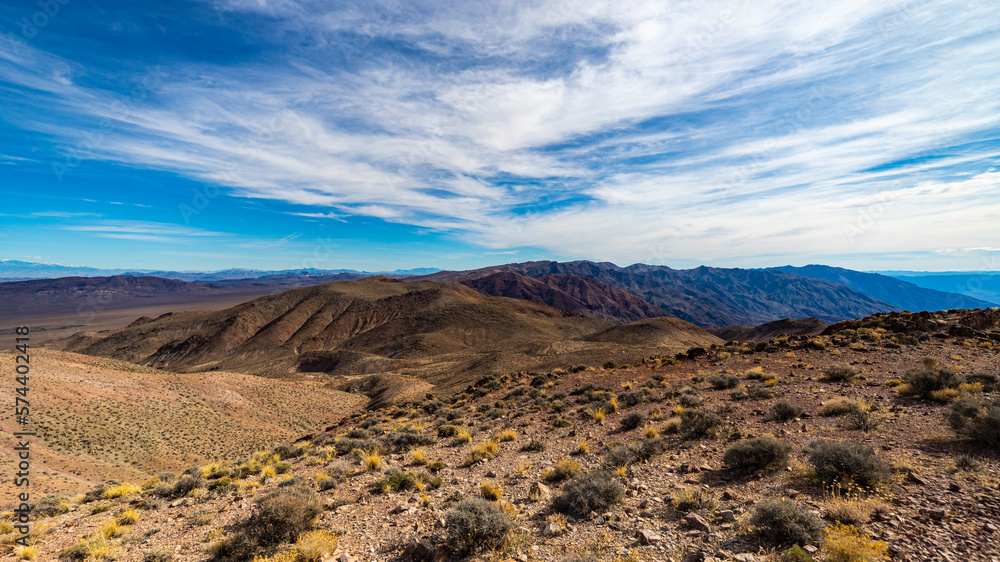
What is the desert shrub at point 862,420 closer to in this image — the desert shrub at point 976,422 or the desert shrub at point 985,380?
the desert shrub at point 976,422

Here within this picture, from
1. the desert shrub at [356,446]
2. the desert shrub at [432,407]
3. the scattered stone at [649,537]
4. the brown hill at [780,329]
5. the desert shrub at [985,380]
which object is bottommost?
the brown hill at [780,329]

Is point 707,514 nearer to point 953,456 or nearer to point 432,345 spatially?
point 953,456

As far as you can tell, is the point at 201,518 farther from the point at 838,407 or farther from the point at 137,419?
the point at 137,419

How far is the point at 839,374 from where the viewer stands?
13.5 meters

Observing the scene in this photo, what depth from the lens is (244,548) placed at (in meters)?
6.72

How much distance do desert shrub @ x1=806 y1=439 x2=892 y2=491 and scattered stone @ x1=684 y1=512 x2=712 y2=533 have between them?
2.59 metres

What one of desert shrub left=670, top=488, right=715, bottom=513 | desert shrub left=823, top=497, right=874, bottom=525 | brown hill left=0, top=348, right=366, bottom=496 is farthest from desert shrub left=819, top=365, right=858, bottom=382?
brown hill left=0, top=348, right=366, bottom=496

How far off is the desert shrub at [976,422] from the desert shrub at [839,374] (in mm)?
5067

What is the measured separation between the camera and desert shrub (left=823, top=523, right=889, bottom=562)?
4520mm

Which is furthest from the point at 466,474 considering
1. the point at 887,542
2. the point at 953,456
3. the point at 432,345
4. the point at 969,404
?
the point at 432,345

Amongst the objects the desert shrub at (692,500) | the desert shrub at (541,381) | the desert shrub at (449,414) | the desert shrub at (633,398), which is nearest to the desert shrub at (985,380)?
the desert shrub at (633,398)

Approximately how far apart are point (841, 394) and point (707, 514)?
9.52 meters

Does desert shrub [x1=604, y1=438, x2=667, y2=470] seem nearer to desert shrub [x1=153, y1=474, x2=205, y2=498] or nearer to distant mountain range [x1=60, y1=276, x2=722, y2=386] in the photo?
desert shrub [x1=153, y1=474, x2=205, y2=498]

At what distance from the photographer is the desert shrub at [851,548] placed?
4.52 meters
